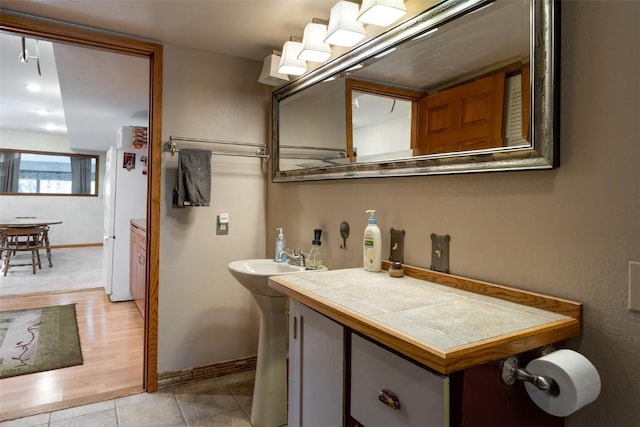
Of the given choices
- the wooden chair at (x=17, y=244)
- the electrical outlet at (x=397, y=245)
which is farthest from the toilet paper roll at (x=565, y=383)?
the wooden chair at (x=17, y=244)

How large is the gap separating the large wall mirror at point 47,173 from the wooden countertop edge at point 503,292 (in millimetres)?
8591

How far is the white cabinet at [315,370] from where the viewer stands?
112 centimetres

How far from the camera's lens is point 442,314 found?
1.03 m

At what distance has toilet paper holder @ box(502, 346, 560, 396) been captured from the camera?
837 millimetres

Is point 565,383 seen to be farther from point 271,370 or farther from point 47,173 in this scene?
point 47,173

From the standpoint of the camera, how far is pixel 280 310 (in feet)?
6.55

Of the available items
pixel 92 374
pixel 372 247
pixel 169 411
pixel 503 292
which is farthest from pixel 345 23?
pixel 92 374

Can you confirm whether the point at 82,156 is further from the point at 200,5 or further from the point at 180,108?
the point at 200,5

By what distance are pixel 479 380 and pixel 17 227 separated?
654 centimetres

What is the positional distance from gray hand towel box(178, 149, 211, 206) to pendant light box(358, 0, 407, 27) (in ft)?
4.21

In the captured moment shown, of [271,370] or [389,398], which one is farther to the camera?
[271,370]

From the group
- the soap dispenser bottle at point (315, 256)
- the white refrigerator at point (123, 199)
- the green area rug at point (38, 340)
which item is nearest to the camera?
the soap dispenser bottle at point (315, 256)

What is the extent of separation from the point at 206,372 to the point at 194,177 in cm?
127

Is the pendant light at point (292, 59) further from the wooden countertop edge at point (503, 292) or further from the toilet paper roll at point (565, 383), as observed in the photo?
the toilet paper roll at point (565, 383)
